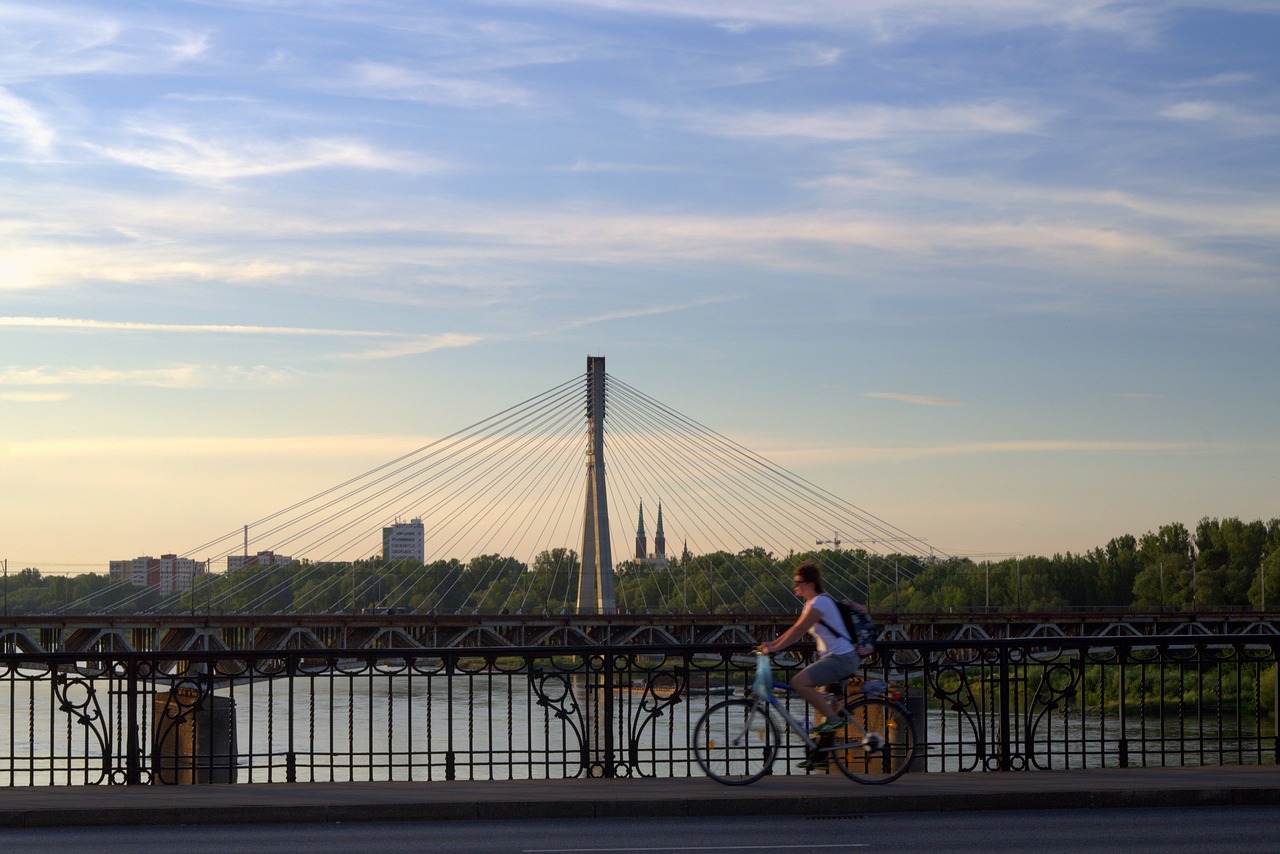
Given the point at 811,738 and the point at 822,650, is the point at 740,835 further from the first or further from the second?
the point at 822,650

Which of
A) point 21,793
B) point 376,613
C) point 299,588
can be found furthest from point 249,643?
point 21,793

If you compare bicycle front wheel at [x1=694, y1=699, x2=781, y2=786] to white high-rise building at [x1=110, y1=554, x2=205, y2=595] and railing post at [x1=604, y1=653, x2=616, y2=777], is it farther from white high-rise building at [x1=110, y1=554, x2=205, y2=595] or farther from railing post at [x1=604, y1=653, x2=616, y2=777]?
white high-rise building at [x1=110, y1=554, x2=205, y2=595]

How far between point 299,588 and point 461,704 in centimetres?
4422

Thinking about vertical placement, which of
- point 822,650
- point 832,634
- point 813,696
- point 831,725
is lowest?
point 831,725

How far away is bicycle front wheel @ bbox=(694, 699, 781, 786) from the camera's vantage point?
9.62 m

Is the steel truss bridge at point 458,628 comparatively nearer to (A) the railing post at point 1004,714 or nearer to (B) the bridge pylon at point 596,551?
(B) the bridge pylon at point 596,551

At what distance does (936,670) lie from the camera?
34.9 feet

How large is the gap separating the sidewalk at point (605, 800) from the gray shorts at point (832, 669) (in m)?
0.72

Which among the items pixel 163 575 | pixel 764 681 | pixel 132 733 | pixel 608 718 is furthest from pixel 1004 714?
pixel 163 575

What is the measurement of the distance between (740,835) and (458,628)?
4500 centimetres

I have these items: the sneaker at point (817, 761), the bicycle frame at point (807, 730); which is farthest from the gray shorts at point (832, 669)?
the sneaker at point (817, 761)

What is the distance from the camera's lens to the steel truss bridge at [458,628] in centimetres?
4616

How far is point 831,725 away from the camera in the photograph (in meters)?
9.48

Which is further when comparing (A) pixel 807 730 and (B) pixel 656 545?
(B) pixel 656 545
